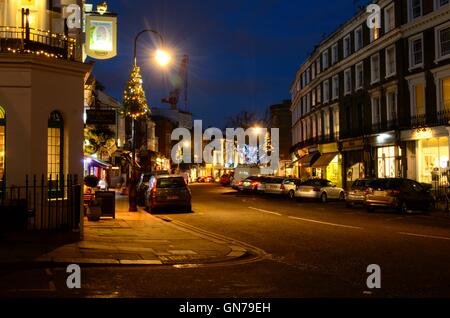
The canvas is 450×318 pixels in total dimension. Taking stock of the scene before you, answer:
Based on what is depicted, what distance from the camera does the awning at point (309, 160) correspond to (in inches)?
2004

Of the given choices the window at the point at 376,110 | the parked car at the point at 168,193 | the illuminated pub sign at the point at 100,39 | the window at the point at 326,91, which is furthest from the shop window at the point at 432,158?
the illuminated pub sign at the point at 100,39

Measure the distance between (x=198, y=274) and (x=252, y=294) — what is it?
2012 millimetres

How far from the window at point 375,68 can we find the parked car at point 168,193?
807 inches

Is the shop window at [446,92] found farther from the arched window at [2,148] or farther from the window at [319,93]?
the arched window at [2,148]

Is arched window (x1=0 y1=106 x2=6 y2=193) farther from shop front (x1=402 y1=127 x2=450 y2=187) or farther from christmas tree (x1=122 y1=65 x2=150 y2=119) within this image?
shop front (x1=402 y1=127 x2=450 y2=187)

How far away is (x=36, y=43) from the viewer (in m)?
15.0

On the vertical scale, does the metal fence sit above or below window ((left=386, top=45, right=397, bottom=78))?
below

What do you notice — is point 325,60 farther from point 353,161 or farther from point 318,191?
point 318,191

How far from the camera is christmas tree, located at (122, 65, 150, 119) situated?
27.6 metres

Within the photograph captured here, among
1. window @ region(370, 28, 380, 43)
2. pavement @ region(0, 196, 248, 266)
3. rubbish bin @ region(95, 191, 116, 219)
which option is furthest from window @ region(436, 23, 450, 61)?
rubbish bin @ region(95, 191, 116, 219)

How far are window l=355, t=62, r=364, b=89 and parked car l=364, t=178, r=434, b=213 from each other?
17.8 meters
